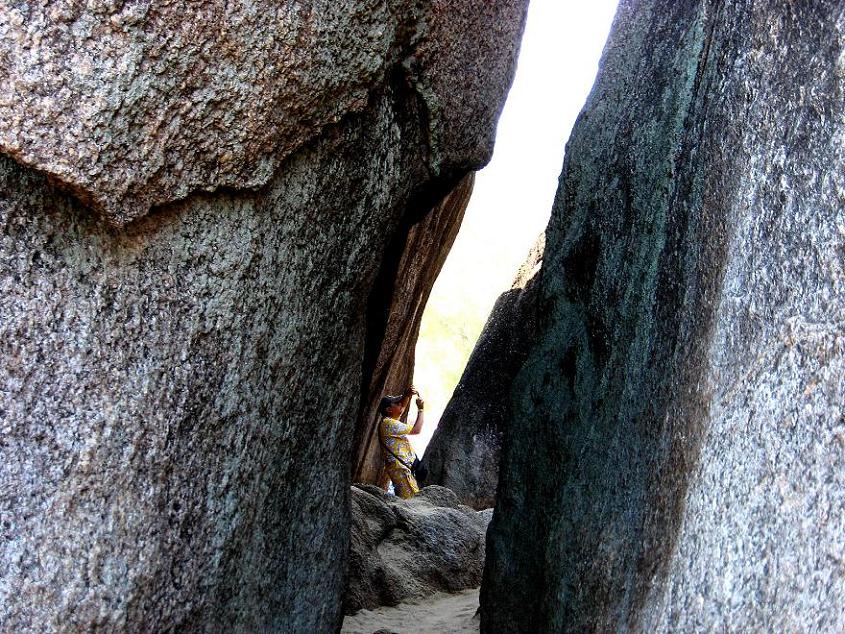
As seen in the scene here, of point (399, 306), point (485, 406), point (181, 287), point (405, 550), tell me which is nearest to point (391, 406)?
point (485, 406)

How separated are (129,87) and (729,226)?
1.68 meters

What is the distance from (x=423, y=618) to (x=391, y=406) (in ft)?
9.37

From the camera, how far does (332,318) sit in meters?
3.47

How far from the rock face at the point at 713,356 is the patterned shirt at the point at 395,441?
3.72 m

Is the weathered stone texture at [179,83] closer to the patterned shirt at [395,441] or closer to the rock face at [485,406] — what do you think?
the patterned shirt at [395,441]

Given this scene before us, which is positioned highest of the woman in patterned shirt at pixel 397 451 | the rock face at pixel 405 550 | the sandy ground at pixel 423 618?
the woman in patterned shirt at pixel 397 451

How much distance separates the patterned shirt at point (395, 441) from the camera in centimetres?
763

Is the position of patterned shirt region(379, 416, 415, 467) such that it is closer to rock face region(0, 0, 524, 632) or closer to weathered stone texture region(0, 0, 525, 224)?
rock face region(0, 0, 524, 632)

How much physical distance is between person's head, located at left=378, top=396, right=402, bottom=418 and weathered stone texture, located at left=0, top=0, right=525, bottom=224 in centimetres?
456

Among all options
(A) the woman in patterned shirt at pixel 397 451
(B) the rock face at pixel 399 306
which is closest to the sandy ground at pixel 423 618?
(B) the rock face at pixel 399 306

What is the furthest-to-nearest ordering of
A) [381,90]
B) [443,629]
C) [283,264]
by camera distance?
[443,629] → [381,90] → [283,264]

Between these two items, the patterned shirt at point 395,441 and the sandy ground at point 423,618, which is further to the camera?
the patterned shirt at point 395,441

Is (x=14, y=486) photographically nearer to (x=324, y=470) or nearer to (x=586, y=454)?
(x=324, y=470)

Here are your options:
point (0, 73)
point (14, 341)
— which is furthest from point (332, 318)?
point (0, 73)
